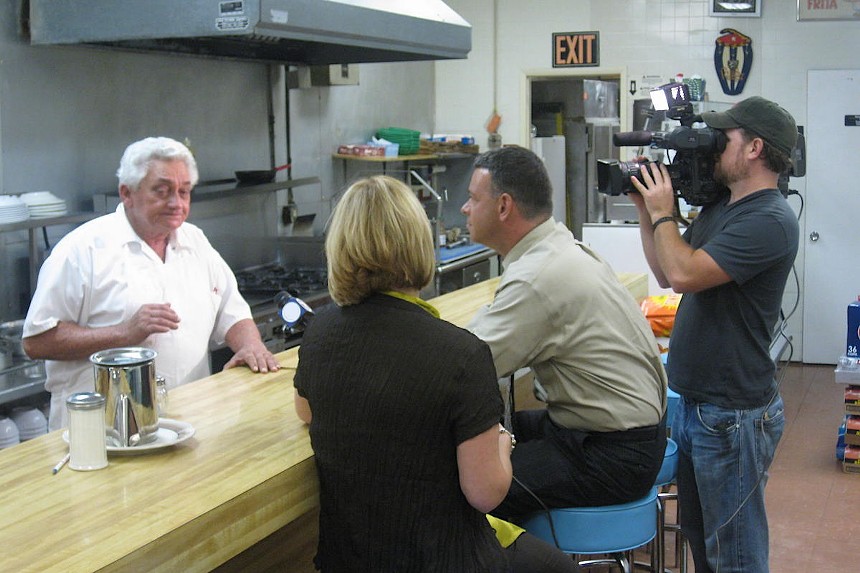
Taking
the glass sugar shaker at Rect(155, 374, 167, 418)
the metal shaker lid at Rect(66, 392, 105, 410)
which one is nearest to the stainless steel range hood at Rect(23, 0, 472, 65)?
the glass sugar shaker at Rect(155, 374, 167, 418)

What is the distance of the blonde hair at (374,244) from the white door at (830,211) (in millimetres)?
6508

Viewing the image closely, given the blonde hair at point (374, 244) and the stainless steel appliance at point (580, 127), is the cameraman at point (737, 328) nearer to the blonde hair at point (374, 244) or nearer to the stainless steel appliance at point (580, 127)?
the blonde hair at point (374, 244)

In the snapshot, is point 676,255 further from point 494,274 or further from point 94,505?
point 494,274

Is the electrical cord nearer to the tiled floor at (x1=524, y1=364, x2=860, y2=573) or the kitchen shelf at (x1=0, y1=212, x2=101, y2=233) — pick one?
the tiled floor at (x1=524, y1=364, x2=860, y2=573)

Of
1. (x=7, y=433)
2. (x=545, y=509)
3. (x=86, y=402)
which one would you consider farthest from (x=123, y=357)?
(x=7, y=433)

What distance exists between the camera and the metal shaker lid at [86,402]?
217 cm

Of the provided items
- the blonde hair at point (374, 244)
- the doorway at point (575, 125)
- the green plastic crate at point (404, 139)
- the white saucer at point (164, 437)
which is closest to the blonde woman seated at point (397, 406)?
the blonde hair at point (374, 244)

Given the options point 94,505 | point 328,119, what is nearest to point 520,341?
point 94,505

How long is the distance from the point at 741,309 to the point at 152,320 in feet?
5.64

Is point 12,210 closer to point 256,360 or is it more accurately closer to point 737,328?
point 256,360

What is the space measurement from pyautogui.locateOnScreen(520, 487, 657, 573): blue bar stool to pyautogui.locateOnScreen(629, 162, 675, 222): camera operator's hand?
0.91m

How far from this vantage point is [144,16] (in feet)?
14.4

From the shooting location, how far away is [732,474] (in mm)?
2967

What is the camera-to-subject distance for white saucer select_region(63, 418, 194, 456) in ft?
7.63
